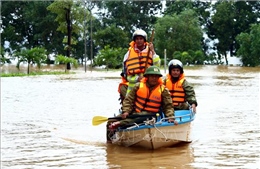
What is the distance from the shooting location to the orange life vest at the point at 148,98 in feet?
26.6

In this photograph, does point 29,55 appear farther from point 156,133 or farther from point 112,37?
point 156,133

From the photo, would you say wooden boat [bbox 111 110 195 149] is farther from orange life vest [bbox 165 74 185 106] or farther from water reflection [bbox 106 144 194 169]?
orange life vest [bbox 165 74 185 106]

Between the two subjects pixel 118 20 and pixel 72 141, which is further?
pixel 118 20

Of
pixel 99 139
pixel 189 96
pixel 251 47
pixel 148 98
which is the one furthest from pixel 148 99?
pixel 251 47

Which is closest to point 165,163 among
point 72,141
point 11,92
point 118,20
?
point 72,141

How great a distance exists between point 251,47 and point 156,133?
44.5 metres

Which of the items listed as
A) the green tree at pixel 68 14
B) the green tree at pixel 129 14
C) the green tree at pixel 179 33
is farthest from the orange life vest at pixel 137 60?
A: the green tree at pixel 129 14

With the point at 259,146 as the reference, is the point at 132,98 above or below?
above

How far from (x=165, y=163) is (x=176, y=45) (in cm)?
4736

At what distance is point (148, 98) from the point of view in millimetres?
8156

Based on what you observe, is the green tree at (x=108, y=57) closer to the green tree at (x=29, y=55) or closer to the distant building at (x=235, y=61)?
the green tree at (x=29, y=55)

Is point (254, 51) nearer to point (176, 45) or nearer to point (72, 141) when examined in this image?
point (176, 45)

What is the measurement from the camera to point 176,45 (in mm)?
54094

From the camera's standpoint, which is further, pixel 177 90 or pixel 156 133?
pixel 177 90
